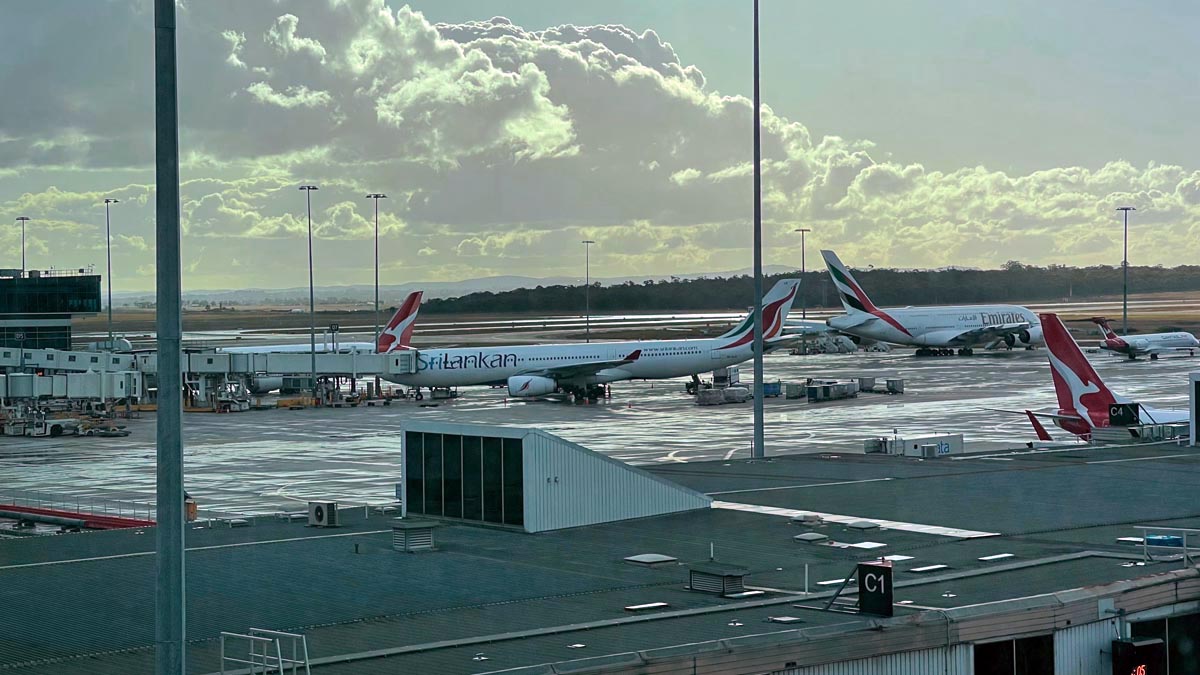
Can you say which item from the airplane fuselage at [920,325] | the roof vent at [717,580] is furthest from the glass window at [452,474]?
the airplane fuselage at [920,325]

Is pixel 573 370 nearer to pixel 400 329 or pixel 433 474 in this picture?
pixel 400 329

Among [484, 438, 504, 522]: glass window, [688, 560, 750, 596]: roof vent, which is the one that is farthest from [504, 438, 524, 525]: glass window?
[688, 560, 750, 596]: roof vent

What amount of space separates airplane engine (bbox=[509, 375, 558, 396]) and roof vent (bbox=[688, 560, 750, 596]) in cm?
6795

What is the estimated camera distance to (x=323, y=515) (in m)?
35.0

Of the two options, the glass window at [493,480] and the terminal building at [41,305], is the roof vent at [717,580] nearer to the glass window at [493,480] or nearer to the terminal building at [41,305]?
the glass window at [493,480]

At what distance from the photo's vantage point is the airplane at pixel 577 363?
96500mm

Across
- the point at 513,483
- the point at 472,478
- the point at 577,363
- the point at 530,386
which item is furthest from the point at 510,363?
the point at 513,483

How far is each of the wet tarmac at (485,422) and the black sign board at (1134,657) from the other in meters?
29.5

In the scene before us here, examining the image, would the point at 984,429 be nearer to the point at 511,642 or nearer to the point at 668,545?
the point at 668,545

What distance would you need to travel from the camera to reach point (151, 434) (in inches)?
3027

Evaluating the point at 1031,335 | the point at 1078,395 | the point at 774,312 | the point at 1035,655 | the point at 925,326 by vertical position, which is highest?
the point at 774,312

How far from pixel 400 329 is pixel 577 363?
2028cm

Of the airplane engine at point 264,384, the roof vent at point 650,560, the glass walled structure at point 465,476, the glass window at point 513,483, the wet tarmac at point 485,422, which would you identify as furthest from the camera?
the airplane engine at point 264,384

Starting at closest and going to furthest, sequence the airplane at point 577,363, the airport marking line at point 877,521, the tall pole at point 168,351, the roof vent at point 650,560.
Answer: the tall pole at point 168,351 < the roof vent at point 650,560 < the airport marking line at point 877,521 < the airplane at point 577,363
